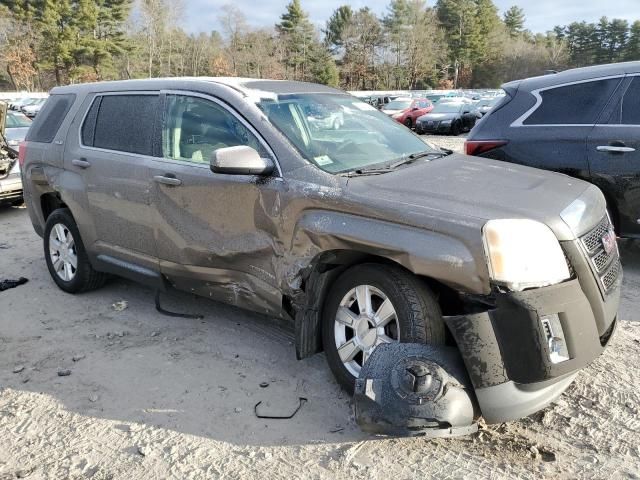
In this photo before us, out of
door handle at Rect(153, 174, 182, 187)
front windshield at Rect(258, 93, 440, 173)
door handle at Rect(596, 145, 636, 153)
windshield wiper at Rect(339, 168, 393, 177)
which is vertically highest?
front windshield at Rect(258, 93, 440, 173)

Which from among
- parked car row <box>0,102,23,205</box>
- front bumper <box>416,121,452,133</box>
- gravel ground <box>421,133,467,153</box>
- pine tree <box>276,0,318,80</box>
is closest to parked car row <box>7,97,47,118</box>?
front bumper <box>416,121,452,133</box>

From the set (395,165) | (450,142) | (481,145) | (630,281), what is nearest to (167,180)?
(395,165)

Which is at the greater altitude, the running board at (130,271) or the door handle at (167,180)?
the door handle at (167,180)

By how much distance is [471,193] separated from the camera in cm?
296

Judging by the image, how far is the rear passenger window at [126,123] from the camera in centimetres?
423

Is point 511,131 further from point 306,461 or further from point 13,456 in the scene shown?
point 13,456

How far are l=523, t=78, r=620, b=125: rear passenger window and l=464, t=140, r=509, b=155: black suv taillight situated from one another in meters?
0.31

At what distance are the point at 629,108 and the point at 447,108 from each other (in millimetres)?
19481

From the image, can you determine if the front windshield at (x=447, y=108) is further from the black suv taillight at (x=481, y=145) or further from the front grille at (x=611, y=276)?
the front grille at (x=611, y=276)

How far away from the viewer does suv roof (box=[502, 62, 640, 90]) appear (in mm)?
5199

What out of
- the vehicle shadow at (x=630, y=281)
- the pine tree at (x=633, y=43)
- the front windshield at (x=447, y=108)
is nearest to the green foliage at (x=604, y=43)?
the pine tree at (x=633, y=43)

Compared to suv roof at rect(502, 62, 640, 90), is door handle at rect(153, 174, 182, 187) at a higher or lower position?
lower

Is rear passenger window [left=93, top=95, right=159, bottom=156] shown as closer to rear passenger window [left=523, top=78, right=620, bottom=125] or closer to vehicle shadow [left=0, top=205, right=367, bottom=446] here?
vehicle shadow [left=0, top=205, right=367, bottom=446]

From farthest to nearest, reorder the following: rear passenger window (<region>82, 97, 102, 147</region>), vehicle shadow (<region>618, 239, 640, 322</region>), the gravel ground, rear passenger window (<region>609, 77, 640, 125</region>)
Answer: the gravel ground
rear passenger window (<region>609, 77, 640, 125</region>)
rear passenger window (<region>82, 97, 102, 147</region>)
vehicle shadow (<region>618, 239, 640, 322</region>)
